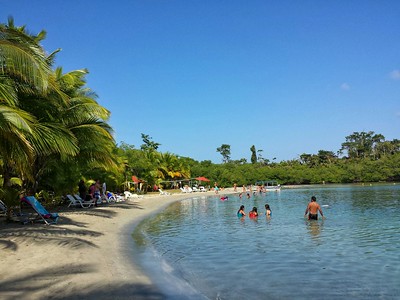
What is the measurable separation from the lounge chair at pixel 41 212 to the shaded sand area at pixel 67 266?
581mm

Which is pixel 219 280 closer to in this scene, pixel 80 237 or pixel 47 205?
pixel 80 237

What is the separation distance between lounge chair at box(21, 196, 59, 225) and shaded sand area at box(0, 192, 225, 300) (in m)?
0.58

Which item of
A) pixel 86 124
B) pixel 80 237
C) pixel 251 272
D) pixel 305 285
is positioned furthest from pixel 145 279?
pixel 86 124

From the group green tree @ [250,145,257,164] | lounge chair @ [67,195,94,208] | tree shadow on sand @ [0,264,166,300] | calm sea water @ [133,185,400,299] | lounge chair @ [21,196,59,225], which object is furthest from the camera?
green tree @ [250,145,257,164]

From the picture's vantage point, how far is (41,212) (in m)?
Result: 12.3

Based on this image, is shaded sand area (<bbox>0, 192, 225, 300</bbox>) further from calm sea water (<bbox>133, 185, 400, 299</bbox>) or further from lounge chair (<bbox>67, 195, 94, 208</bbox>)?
lounge chair (<bbox>67, 195, 94, 208</bbox>)

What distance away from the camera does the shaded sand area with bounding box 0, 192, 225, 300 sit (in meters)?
5.43

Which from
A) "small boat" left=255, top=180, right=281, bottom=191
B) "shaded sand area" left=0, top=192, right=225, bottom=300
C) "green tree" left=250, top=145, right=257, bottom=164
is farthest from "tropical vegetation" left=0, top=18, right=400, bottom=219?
"green tree" left=250, top=145, right=257, bottom=164

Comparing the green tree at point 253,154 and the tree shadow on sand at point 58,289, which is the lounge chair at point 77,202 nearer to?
the tree shadow on sand at point 58,289

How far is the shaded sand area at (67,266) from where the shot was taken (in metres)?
5.43

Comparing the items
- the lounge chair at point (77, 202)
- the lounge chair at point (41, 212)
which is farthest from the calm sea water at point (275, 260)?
the lounge chair at point (77, 202)

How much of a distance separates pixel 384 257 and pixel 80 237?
8.16 m

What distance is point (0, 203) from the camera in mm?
15484

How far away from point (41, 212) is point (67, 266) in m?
6.04
